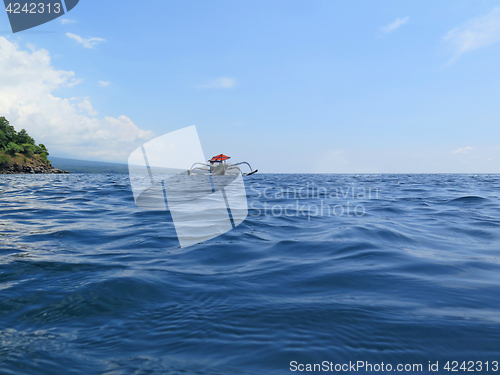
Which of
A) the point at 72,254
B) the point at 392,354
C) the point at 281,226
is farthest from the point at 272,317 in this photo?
the point at 281,226

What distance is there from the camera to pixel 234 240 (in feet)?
17.5

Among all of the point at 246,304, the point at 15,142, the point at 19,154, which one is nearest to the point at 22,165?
the point at 19,154

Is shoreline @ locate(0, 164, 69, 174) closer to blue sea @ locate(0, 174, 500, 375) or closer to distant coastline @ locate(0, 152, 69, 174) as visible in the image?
distant coastline @ locate(0, 152, 69, 174)

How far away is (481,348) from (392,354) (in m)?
0.64

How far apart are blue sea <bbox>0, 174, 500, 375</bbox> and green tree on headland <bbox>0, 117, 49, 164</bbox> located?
98.5 meters

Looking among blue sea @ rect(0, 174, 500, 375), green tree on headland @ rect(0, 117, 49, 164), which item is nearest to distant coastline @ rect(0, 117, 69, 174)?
green tree on headland @ rect(0, 117, 49, 164)

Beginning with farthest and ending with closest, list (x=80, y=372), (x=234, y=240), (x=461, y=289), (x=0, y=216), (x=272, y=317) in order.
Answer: (x=0, y=216), (x=234, y=240), (x=461, y=289), (x=272, y=317), (x=80, y=372)

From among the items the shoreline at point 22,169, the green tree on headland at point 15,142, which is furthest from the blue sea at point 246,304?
the green tree on headland at point 15,142

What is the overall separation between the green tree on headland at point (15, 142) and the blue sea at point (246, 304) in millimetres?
98476

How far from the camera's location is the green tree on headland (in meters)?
80.4

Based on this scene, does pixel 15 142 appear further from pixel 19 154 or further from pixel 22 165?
pixel 22 165

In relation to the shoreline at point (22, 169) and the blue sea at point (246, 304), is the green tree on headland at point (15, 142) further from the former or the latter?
the blue sea at point (246, 304)

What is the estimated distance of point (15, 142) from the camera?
8831 centimetres

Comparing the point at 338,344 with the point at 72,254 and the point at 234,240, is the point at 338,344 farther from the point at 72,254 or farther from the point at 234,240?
the point at 72,254
